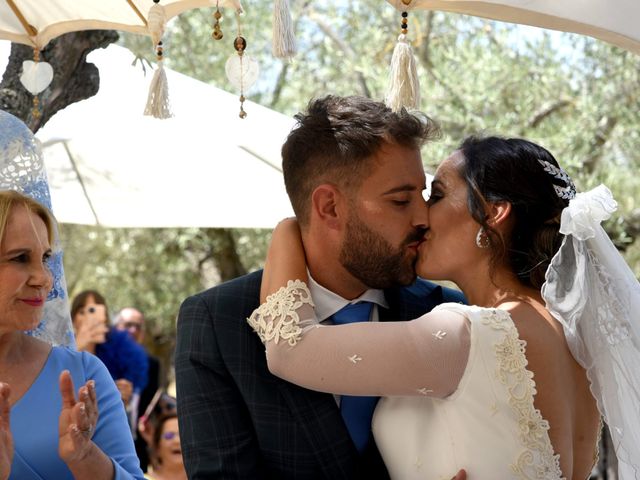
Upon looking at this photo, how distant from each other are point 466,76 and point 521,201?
728 centimetres

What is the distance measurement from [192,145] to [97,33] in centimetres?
135

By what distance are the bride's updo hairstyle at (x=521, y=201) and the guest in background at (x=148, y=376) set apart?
475 cm

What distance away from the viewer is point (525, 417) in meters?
2.96

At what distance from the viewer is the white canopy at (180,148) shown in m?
6.30

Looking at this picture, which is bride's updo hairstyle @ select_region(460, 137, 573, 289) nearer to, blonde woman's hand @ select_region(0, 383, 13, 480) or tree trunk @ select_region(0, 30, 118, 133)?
blonde woman's hand @ select_region(0, 383, 13, 480)

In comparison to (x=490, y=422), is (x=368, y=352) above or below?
above

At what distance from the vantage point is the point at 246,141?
625cm

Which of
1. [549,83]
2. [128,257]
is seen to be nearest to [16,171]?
[549,83]

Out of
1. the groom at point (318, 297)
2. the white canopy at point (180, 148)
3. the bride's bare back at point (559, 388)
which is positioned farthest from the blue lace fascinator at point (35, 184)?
the white canopy at point (180, 148)

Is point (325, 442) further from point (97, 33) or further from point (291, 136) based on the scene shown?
point (97, 33)

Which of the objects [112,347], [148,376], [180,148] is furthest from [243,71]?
[148,376]

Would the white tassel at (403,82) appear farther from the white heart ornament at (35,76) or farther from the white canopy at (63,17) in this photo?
the white heart ornament at (35,76)

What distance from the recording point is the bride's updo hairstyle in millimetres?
3199

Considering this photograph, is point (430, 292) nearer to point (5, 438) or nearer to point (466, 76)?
point (5, 438)
